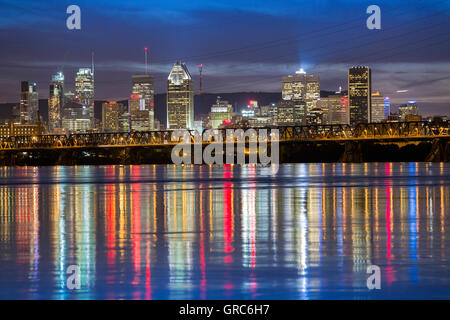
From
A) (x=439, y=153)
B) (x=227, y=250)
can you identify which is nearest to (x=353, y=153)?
(x=439, y=153)

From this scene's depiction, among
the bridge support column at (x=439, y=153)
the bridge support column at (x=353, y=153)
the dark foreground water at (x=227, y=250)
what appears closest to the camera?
the dark foreground water at (x=227, y=250)

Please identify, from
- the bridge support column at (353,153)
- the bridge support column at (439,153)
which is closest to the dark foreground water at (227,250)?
the bridge support column at (439,153)

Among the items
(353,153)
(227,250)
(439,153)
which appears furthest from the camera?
(353,153)

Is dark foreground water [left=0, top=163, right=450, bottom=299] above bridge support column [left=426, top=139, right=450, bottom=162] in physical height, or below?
below

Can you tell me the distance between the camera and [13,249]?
74.8 feet

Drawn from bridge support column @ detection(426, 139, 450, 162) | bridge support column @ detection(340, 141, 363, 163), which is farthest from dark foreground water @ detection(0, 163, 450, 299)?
bridge support column @ detection(340, 141, 363, 163)

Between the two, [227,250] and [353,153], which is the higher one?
[353,153]

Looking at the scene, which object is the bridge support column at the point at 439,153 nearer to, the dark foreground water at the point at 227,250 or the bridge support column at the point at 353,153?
the bridge support column at the point at 353,153

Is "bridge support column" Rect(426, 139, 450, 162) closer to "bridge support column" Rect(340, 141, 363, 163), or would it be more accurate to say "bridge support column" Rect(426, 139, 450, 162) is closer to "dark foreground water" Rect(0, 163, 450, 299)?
"bridge support column" Rect(340, 141, 363, 163)

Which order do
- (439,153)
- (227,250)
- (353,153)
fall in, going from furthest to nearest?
(353,153)
(439,153)
(227,250)

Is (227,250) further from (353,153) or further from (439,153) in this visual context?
(353,153)
